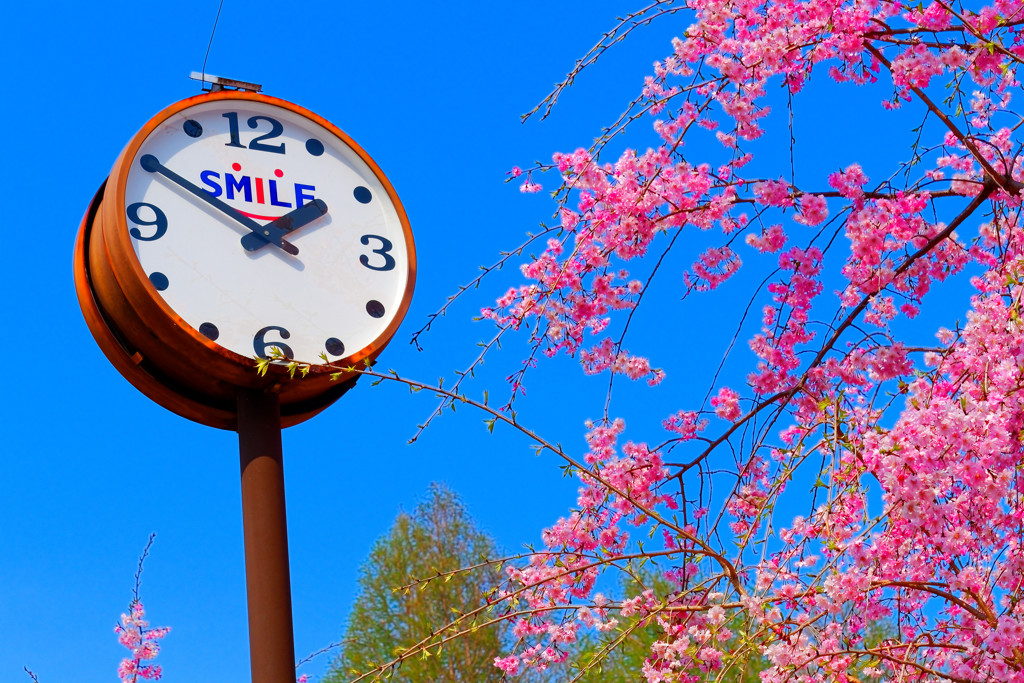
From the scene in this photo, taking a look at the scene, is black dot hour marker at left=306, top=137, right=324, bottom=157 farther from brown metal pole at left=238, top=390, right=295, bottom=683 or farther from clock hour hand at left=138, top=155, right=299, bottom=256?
brown metal pole at left=238, top=390, right=295, bottom=683

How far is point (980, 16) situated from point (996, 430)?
1.19 metres

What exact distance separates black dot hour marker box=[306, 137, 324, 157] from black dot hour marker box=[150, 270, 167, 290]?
0.64 m

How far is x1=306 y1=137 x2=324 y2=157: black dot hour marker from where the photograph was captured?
10.3ft

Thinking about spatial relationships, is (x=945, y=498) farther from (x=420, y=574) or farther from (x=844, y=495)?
(x=420, y=574)

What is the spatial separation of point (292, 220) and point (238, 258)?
Result: 201 mm

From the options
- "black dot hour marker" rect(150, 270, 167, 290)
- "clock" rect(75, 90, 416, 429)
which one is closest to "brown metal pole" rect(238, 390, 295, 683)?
"clock" rect(75, 90, 416, 429)

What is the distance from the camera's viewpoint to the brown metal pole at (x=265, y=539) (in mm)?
2584

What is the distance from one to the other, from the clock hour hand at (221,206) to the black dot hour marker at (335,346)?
255 millimetres

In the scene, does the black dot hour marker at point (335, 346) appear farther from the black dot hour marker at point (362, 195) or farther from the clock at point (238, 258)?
the black dot hour marker at point (362, 195)

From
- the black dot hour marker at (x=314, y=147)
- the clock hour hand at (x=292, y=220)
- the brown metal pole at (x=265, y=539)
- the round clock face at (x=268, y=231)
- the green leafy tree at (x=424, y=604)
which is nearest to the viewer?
the brown metal pole at (x=265, y=539)

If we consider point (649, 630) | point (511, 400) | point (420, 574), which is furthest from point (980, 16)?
point (420, 574)

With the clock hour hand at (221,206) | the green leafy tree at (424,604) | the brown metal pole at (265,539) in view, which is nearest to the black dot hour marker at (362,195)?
the clock hour hand at (221,206)

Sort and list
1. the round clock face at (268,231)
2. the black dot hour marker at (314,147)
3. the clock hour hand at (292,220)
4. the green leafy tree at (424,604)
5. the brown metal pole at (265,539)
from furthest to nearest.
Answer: the green leafy tree at (424,604)
the black dot hour marker at (314,147)
the clock hour hand at (292,220)
the round clock face at (268,231)
the brown metal pole at (265,539)

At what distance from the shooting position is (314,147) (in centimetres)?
314
